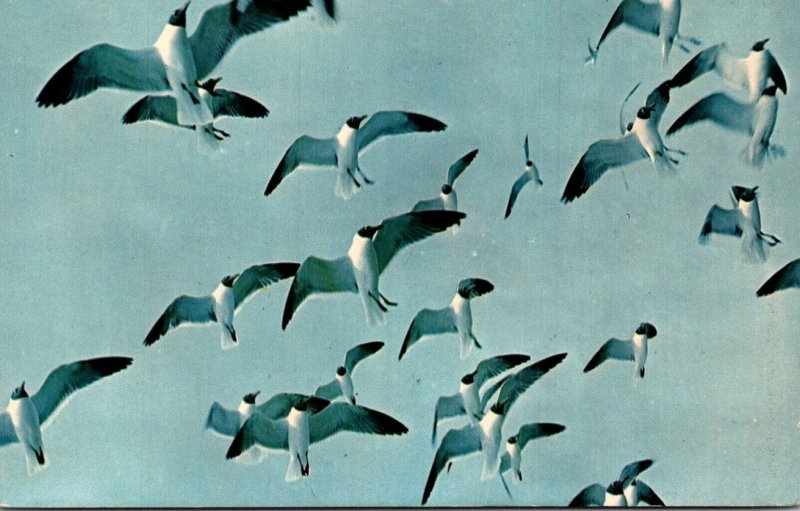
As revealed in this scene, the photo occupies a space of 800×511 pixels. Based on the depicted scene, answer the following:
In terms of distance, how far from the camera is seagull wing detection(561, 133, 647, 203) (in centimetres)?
145

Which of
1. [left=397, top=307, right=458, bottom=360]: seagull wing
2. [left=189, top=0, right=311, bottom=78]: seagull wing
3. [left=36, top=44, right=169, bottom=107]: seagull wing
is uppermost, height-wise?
[left=189, top=0, right=311, bottom=78]: seagull wing

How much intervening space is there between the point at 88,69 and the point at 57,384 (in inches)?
18.8

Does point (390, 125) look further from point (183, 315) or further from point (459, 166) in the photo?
point (183, 315)

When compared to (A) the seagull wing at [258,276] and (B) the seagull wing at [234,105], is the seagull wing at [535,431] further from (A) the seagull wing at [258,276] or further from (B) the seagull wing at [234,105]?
(B) the seagull wing at [234,105]

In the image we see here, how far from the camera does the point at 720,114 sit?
1461mm

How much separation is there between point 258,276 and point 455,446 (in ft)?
1.32

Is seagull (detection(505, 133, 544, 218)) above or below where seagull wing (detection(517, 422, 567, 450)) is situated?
above

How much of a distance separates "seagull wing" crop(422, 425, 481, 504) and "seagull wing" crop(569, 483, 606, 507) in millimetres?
174

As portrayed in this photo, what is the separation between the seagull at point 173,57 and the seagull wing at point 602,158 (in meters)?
0.48

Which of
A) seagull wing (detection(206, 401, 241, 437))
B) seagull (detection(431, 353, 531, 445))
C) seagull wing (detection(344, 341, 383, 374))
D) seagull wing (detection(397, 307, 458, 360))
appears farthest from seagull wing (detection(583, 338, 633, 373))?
seagull wing (detection(206, 401, 241, 437))

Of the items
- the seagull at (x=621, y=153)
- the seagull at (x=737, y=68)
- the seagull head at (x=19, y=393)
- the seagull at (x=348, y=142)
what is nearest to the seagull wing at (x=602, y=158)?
the seagull at (x=621, y=153)

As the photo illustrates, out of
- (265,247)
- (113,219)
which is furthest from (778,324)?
(113,219)

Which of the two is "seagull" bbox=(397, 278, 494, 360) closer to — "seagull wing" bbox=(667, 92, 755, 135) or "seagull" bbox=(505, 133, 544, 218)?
"seagull" bbox=(505, 133, 544, 218)

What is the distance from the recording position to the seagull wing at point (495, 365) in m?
1.46
